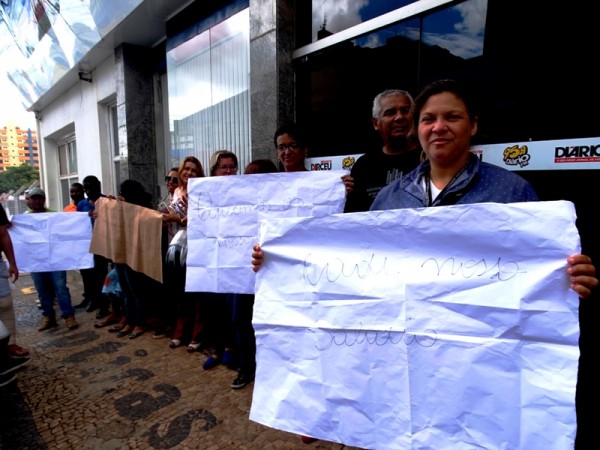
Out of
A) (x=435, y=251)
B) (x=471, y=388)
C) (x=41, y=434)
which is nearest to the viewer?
(x=471, y=388)

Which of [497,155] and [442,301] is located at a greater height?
[497,155]

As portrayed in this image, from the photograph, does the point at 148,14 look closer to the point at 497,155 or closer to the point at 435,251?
the point at 497,155

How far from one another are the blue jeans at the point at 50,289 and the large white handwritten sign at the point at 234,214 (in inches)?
113

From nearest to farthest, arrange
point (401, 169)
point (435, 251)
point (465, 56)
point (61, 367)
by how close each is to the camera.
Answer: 1. point (435, 251)
2. point (401, 169)
3. point (465, 56)
4. point (61, 367)

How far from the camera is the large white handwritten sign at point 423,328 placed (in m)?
0.99

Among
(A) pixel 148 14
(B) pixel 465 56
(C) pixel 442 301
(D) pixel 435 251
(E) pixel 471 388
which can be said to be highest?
(A) pixel 148 14

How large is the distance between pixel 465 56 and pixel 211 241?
2287 millimetres

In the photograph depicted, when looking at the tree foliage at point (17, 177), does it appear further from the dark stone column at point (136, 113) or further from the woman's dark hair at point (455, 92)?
the woman's dark hair at point (455, 92)

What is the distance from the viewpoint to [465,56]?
8.25ft

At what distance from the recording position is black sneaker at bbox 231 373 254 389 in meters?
2.66

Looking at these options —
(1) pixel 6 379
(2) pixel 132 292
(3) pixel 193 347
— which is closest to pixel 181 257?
(3) pixel 193 347

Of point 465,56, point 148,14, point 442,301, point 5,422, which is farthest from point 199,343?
point 148,14

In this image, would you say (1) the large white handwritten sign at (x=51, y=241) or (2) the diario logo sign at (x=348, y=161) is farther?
(1) the large white handwritten sign at (x=51, y=241)

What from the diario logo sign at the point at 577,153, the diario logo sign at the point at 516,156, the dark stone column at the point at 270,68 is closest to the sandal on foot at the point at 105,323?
the dark stone column at the point at 270,68
